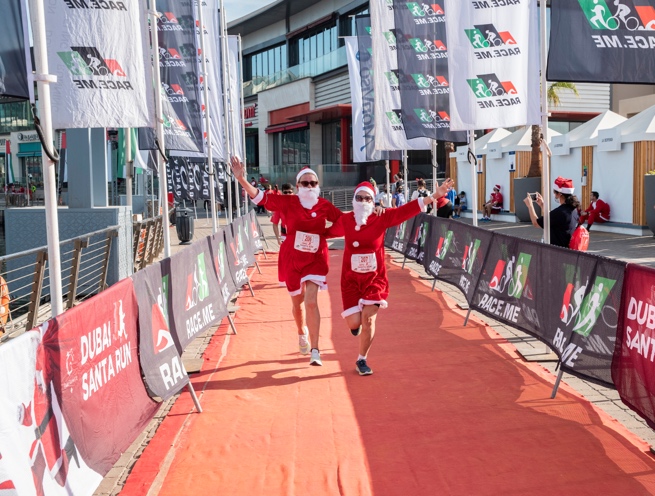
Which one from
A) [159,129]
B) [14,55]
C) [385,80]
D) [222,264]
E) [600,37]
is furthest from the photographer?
[385,80]

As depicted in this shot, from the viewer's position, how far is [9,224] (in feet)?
43.4

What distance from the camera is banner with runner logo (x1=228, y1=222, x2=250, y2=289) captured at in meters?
11.8

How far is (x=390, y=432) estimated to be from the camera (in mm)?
6105

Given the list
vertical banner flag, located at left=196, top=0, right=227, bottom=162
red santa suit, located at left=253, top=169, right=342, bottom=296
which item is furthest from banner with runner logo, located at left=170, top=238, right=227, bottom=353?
vertical banner flag, located at left=196, top=0, right=227, bottom=162

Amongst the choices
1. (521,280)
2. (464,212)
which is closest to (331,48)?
(464,212)

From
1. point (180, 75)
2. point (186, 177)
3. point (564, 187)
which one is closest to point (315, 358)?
point (564, 187)

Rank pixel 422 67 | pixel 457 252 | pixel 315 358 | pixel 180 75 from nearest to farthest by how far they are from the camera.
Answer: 1. pixel 315 358
2. pixel 180 75
3. pixel 457 252
4. pixel 422 67

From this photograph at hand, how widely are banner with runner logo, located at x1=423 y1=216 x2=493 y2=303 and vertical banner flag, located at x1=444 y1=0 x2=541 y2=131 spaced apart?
1.73 meters

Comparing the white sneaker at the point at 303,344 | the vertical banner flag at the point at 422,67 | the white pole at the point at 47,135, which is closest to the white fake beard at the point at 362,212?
the white sneaker at the point at 303,344

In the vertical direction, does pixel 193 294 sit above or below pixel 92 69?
below

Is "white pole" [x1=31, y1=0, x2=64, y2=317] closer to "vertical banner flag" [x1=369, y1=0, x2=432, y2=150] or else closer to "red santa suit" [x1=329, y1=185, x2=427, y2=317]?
"red santa suit" [x1=329, y1=185, x2=427, y2=317]

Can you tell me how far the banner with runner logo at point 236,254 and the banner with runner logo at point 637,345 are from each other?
692cm

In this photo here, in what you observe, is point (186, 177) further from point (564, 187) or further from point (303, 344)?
point (564, 187)

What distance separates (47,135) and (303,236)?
3.81 m
